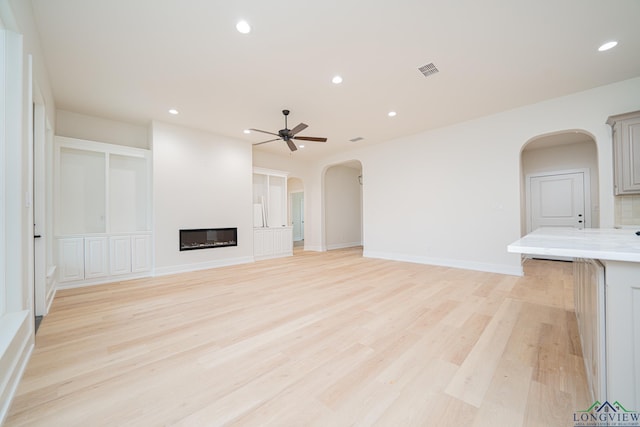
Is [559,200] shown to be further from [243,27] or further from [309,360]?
[243,27]

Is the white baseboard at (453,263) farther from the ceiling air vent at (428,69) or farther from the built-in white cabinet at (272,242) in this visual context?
the ceiling air vent at (428,69)

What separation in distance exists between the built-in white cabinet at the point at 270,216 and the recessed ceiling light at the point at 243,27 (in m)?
4.21

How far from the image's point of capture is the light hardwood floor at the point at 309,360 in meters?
1.35

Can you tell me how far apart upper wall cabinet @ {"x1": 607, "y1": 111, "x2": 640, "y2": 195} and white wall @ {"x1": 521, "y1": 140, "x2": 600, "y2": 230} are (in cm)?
218

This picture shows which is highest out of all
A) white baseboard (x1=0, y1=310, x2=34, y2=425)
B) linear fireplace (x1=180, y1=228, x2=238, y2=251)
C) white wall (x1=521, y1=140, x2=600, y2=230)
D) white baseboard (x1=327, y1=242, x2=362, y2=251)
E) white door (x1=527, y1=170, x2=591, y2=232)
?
white wall (x1=521, y1=140, x2=600, y2=230)

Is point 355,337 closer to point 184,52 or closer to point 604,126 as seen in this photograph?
point 184,52

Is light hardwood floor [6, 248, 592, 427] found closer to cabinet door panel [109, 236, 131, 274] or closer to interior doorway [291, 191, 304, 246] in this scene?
cabinet door panel [109, 236, 131, 274]

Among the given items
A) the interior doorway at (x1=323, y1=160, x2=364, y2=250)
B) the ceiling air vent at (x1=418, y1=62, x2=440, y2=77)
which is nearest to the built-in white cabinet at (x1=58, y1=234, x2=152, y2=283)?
the interior doorway at (x1=323, y1=160, x2=364, y2=250)

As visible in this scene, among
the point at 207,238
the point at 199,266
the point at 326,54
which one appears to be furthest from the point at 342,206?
the point at 326,54

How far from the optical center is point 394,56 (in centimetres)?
294

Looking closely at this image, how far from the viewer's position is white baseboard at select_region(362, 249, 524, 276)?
444 cm

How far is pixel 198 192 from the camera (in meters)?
5.34

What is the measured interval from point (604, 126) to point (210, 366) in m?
5.90

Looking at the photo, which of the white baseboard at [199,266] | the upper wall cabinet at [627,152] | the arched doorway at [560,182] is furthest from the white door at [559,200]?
the white baseboard at [199,266]
